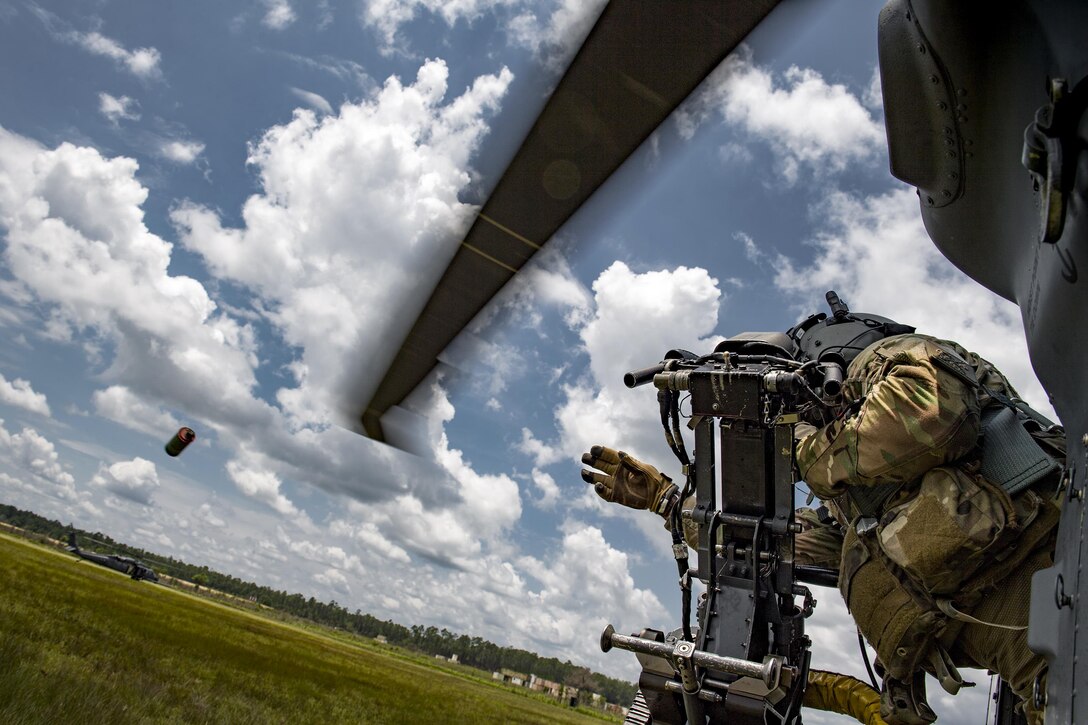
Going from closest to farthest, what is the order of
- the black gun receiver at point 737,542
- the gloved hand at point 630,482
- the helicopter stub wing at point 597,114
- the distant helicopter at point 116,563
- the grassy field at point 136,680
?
the helicopter stub wing at point 597,114 → the black gun receiver at point 737,542 → the grassy field at point 136,680 → the gloved hand at point 630,482 → the distant helicopter at point 116,563

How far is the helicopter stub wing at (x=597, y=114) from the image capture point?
4.82 feet

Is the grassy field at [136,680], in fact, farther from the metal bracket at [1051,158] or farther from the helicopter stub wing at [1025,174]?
the metal bracket at [1051,158]

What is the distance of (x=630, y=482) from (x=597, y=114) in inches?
140

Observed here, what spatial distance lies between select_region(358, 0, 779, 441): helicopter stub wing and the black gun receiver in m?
2.14

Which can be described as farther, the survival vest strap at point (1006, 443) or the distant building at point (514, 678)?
the distant building at point (514, 678)

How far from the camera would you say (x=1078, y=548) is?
1572mm

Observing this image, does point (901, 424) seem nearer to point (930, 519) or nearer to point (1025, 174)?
point (930, 519)

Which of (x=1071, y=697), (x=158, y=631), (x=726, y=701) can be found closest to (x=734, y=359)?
(x=726, y=701)

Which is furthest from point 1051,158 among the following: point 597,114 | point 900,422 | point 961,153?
point 900,422

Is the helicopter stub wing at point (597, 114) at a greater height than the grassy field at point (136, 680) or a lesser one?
greater

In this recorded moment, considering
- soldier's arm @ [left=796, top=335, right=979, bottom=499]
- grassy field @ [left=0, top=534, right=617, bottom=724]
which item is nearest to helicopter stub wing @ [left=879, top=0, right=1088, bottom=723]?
soldier's arm @ [left=796, top=335, right=979, bottom=499]

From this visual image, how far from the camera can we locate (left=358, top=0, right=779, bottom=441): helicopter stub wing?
147cm

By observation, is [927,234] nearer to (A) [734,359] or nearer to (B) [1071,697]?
(A) [734,359]

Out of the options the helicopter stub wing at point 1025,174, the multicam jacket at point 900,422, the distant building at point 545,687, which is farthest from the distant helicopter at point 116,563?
the helicopter stub wing at point 1025,174
